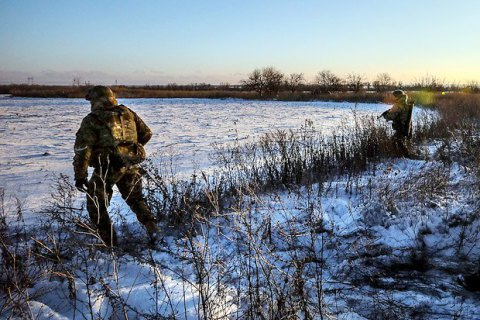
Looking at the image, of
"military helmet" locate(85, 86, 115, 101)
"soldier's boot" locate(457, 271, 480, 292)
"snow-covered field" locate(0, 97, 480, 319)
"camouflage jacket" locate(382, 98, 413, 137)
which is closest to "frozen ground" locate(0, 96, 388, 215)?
"snow-covered field" locate(0, 97, 480, 319)

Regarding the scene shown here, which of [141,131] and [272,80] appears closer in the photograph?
[141,131]

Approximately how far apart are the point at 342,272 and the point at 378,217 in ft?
4.79

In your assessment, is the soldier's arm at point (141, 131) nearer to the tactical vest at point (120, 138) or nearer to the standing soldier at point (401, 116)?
the tactical vest at point (120, 138)

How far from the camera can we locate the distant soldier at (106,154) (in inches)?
158

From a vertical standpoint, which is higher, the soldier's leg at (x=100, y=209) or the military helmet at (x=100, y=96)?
the military helmet at (x=100, y=96)

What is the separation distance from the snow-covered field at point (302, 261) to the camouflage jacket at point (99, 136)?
104 cm

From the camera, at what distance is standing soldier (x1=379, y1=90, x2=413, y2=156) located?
8.45m

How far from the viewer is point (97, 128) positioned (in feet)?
13.3

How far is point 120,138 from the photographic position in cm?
417

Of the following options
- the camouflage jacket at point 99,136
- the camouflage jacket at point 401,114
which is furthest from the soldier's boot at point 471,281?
the camouflage jacket at point 401,114

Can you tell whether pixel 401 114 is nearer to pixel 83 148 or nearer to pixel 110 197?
pixel 110 197

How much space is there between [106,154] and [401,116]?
717cm

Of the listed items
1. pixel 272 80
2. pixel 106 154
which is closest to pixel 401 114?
pixel 106 154

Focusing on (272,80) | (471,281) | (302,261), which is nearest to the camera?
(302,261)
